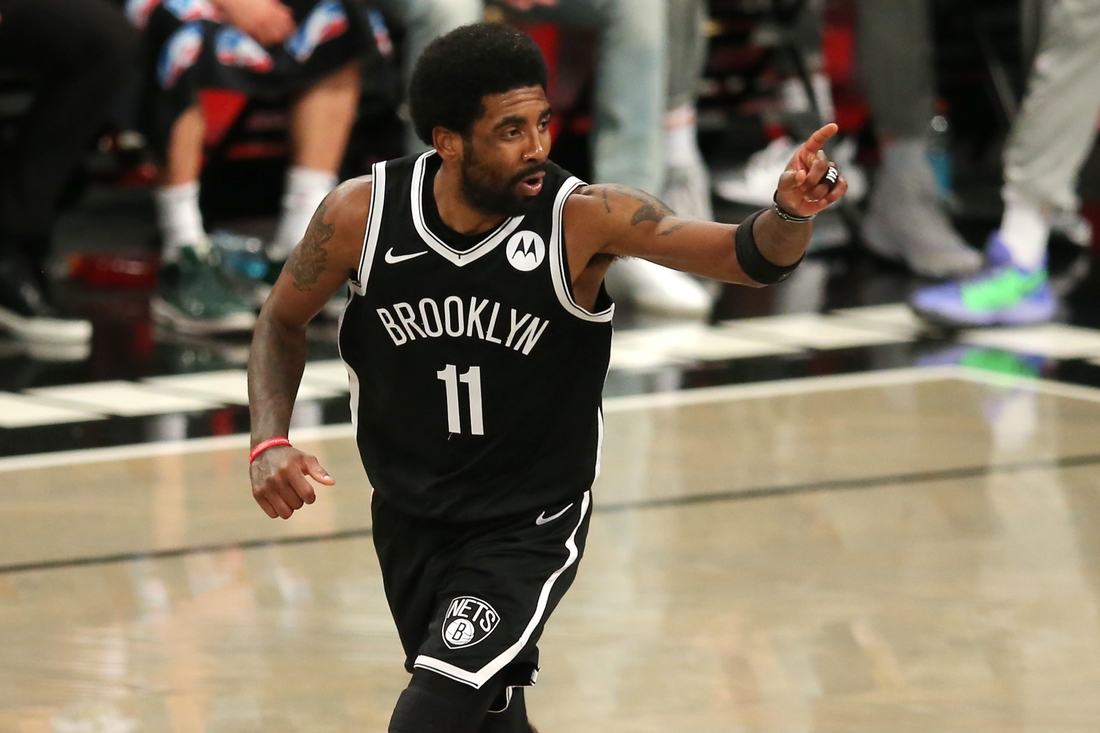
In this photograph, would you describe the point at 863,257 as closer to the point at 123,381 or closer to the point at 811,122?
the point at 811,122

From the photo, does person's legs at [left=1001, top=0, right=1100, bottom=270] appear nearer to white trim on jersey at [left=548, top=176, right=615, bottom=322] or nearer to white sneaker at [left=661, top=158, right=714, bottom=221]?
white sneaker at [left=661, top=158, right=714, bottom=221]

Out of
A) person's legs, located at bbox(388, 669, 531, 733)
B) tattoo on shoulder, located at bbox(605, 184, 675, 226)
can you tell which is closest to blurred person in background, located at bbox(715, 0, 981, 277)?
tattoo on shoulder, located at bbox(605, 184, 675, 226)

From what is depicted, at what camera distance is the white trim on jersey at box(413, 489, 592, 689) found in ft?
7.36

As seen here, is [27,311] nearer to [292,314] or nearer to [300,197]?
[300,197]

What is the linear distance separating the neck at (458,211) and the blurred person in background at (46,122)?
10.0ft

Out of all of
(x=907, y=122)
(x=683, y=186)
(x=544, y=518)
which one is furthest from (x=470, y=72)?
(x=907, y=122)

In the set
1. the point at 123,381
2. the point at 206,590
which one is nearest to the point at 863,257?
the point at 123,381

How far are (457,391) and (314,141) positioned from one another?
3.65m

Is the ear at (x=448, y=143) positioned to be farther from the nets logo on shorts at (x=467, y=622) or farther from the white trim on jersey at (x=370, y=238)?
the nets logo on shorts at (x=467, y=622)

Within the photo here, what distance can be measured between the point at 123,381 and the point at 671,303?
6.04 feet

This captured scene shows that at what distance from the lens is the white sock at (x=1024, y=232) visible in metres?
5.82

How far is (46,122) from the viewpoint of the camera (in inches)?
209

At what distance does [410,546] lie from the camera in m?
2.46

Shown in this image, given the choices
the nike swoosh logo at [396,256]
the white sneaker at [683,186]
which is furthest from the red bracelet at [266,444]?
the white sneaker at [683,186]
